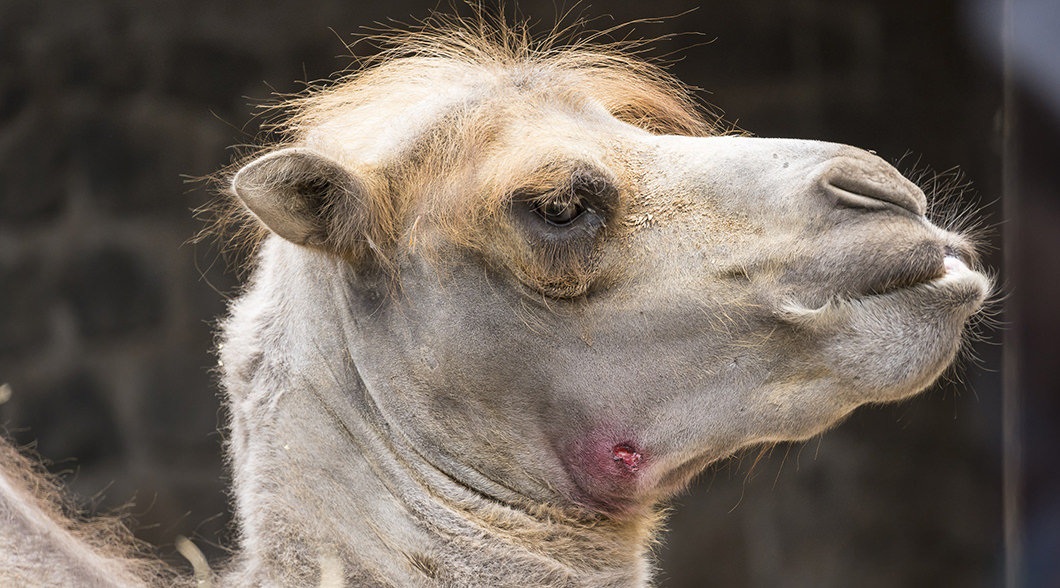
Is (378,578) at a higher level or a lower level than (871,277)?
lower

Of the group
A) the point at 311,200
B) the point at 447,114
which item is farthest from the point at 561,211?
the point at 311,200

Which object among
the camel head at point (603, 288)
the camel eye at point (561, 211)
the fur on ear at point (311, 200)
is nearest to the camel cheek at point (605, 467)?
the camel head at point (603, 288)

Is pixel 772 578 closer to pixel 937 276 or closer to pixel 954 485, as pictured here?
pixel 954 485

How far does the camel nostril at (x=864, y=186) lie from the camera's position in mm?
1858

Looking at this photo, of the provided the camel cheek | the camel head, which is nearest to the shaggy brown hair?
the camel head

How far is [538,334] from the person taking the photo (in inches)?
78.5

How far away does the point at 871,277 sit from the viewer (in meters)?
1.82

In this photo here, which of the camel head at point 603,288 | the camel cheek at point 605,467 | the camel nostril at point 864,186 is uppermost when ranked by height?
the camel nostril at point 864,186

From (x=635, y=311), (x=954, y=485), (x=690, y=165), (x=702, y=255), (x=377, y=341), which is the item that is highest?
(x=690, y=165)

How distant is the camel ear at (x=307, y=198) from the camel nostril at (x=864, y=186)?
0.88 metres

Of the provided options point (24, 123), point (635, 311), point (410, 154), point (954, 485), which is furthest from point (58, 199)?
point (954, 485)

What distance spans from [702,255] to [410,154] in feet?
2.04

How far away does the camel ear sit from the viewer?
1853 millimetres

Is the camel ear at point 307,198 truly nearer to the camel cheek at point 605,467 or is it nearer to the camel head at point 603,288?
the camel head at point 603,288
